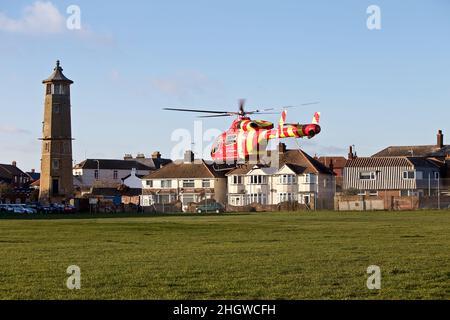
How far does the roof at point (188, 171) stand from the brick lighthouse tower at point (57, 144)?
14375 mm

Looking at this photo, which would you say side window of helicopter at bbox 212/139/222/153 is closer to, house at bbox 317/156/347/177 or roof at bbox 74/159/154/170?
house at bbox 317/156/347/177

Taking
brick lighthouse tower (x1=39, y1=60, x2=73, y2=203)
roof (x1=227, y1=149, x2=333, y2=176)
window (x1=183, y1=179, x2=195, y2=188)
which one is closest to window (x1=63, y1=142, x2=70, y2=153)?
brick lighthouse tower (x1=39, y1=60, x2=73, y2=203)

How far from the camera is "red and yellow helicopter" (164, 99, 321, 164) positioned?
59938 mm

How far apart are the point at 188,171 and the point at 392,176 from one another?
36941 mm

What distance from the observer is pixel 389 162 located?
12750 centimetres

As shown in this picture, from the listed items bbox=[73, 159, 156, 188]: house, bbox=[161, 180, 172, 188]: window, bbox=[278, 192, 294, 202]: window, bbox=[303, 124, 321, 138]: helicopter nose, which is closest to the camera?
bbox=[303, 124, 321, 138]: helicopter nose

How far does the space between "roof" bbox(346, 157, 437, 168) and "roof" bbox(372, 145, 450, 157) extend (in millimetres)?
16087

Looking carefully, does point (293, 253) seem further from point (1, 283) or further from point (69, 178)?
point (69, 178)

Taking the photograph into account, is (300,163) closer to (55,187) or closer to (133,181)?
(55,187)

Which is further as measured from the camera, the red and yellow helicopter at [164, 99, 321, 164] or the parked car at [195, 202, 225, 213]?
the parked car at [195, 202, 225, 213]

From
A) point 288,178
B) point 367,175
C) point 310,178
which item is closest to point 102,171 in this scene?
point 288,178

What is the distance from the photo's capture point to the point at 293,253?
29.8 meters
